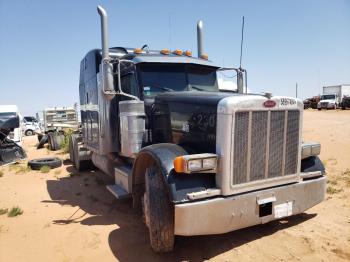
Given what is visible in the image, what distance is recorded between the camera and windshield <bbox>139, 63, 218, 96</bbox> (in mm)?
5105

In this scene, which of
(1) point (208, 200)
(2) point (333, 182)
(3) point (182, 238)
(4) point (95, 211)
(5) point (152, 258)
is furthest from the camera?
(2) point (333, 182)

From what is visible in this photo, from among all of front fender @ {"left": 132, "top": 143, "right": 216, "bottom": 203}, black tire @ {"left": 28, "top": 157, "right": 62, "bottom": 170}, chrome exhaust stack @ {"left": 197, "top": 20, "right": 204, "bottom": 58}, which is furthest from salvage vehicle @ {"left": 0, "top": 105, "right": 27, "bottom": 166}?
front fender @ {"left": 132, "top": 143, "right": 216, "bottom": 203}

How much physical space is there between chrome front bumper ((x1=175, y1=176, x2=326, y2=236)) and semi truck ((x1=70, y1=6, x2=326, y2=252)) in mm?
11

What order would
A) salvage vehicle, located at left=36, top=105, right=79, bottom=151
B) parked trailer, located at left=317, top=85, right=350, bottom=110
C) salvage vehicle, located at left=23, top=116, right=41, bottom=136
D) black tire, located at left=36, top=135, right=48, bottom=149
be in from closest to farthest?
black tire, located at left=36, top=135, right=48, bottom=149 < salvage vehicle, located at left=36, top=105, right=79, bottom=151 < salvage vehicle, located at left=23, top=116, right=41, bottom=136 < parked trailer, located at left=317, top=85, right=350, bottom=110

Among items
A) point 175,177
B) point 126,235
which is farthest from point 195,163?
point 126,235

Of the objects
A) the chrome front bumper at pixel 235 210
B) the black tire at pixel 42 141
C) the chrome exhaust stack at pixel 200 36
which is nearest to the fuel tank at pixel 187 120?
the chrome front bumper at pixel 235 210

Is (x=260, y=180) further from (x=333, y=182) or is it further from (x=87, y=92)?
(x=87, y=92)

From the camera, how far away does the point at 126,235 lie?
4348 millimetres

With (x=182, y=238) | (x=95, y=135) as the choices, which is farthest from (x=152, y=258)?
(x=95, y=135)

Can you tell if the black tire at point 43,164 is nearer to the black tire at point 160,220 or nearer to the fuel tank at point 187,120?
the fuel tank at point 187,120

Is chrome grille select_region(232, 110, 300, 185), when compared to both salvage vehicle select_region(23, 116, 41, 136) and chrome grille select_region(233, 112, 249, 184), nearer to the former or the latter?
chrome grille select_region(233, 112, 249, 184)

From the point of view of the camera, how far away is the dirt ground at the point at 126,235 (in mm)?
3680

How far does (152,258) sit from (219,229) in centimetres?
92

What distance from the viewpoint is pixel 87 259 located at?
12.2 ft
